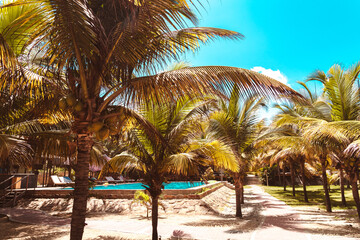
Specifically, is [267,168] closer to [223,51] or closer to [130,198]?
[130,198]

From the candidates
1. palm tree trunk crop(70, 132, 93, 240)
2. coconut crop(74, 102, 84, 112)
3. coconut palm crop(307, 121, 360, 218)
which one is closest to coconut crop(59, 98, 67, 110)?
coconut crop(74, 102, 84, 112)

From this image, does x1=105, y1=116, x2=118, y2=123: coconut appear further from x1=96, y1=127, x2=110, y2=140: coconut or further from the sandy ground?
the sandy ground

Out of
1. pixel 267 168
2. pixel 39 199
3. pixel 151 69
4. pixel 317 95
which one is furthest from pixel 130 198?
pixel 267 168

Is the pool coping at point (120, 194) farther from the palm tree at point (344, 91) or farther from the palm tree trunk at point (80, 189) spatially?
the palm tree trunk at point (80, 189)

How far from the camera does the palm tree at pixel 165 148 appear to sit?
6.50 metres

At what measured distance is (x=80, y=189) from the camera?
420cm

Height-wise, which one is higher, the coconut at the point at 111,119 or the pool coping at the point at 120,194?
the coconut at the point at 111,119

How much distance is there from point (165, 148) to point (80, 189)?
8.47 ft

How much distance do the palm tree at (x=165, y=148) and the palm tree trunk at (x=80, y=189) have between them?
2163 mm

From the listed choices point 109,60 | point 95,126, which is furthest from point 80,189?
point 109,60

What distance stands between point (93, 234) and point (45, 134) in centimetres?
305

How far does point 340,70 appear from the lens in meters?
9.10

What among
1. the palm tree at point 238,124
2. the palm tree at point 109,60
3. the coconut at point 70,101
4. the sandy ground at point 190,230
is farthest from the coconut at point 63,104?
the palm tree at point 238,124

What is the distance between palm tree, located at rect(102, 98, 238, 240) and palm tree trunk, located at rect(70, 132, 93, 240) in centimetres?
216
